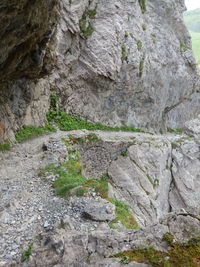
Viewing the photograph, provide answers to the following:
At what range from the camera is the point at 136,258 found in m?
9.65

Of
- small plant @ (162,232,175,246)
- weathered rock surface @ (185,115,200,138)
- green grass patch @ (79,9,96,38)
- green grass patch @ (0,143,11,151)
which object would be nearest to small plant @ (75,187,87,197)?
small plant @ (162,232,175,246)

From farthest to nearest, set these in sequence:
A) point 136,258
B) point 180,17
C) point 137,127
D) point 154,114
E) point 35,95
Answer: point 180,17 → point 154,114 → point 137,127 → point 35,95 → point 136,258

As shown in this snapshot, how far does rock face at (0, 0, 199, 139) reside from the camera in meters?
17.2

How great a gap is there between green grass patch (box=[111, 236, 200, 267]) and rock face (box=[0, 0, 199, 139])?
997 centimetres

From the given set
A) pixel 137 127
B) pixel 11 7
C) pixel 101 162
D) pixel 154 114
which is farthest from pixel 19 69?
pixel 154 114

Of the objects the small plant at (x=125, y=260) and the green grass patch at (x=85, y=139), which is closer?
the small plant at (x=125, y=260)

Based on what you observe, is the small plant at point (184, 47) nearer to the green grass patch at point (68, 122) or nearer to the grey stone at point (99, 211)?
the green grass patch at point (68, 122)

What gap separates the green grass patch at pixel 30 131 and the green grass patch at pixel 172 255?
16690 millimetres

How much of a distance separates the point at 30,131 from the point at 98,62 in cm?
1193

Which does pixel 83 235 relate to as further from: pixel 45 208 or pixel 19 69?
pixel 19 69

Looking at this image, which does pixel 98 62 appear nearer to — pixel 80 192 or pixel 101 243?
pixel 80 192

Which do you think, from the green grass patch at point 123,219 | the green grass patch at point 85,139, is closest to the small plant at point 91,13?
the green grass patch at point 85,139

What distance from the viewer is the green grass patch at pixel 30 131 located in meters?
24.7

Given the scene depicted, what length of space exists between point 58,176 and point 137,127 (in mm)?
25318
